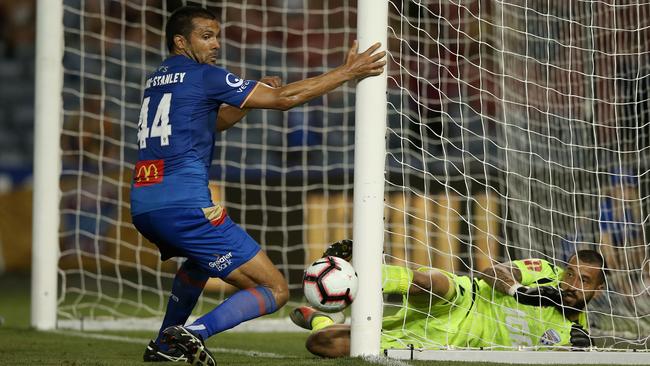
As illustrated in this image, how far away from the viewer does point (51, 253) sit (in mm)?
8375

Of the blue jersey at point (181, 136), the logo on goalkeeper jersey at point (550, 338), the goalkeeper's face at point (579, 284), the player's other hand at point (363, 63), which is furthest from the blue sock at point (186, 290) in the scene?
the goalkeeper's face at point (579, 284)

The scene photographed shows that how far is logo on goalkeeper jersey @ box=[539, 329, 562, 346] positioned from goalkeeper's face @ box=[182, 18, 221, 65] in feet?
8.00

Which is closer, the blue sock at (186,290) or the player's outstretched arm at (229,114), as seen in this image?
the blue sock at (186,290)

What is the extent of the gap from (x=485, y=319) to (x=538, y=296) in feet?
1.17

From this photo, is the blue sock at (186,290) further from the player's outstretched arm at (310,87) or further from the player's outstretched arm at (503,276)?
the player's outstretched arm at (503,276)

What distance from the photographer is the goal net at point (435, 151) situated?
7.35m

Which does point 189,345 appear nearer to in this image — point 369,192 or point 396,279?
point 369,192

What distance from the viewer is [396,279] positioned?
20.1ft

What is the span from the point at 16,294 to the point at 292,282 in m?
2.89

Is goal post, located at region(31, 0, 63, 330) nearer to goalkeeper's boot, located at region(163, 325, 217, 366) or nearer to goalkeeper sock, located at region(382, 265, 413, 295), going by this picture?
goalkeeper sock, located at region(382, 265, 413, 295)

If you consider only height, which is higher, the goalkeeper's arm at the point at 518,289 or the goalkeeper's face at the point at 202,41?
the goalkeeper's face at the point at 202,41

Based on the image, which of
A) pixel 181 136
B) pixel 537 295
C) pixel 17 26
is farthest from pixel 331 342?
pixel 17 26

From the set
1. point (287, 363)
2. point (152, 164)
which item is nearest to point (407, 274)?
point (287, 363)

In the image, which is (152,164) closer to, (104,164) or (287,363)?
(287,363)
